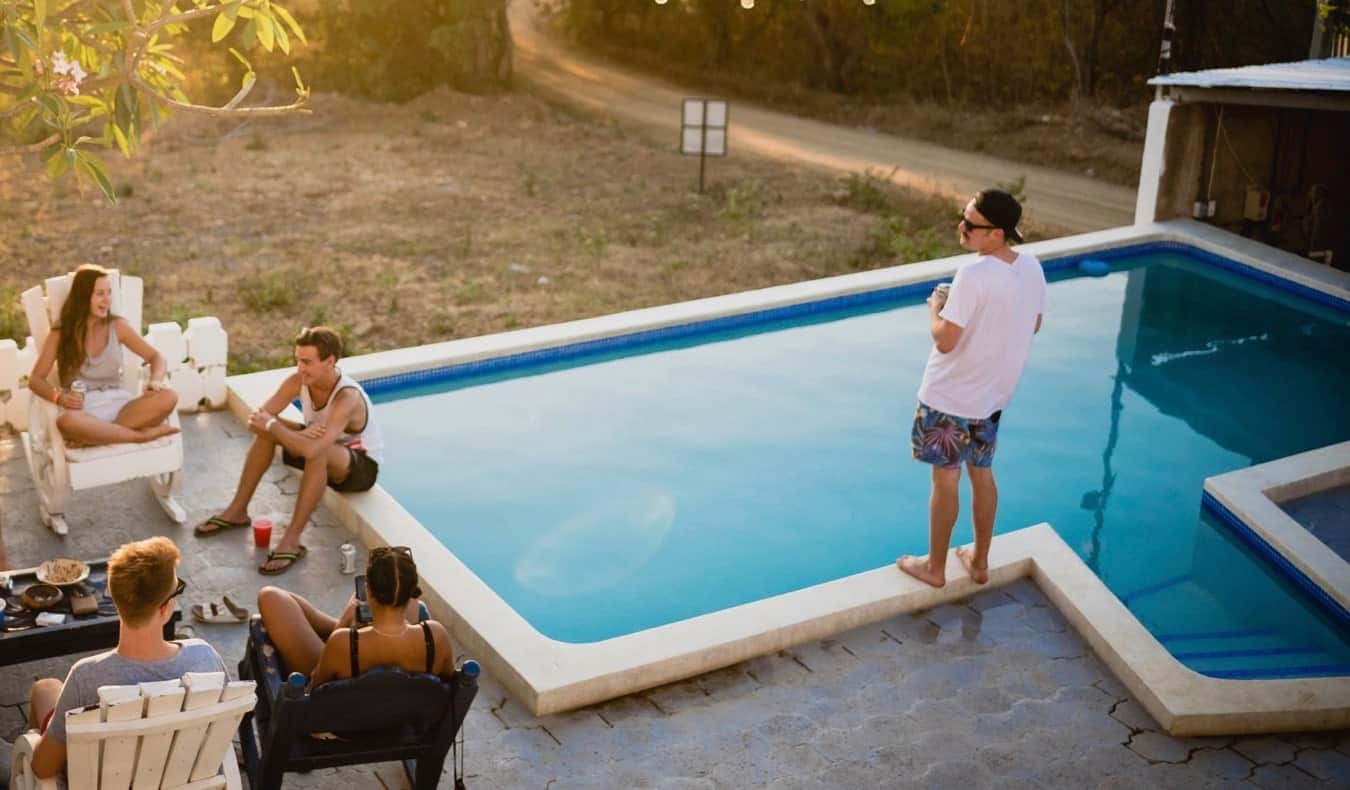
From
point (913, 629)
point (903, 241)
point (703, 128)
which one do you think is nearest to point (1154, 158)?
point (903, 241)

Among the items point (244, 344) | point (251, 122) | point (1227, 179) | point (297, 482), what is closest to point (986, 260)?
point (297, 482)

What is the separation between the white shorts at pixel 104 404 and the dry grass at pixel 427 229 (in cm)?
325

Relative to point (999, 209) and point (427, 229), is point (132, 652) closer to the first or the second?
point (999, 209)

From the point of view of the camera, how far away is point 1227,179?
1283cm

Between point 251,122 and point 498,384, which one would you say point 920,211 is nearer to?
point 498,384

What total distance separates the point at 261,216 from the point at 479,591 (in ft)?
31.1

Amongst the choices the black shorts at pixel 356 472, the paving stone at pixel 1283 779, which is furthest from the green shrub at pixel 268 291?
the paving stone at pixel 1283 779

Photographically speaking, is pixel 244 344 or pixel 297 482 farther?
pixel 244 344

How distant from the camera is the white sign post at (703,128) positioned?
15773 mm

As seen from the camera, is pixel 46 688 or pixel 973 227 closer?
pixel 46 688

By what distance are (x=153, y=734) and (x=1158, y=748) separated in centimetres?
348

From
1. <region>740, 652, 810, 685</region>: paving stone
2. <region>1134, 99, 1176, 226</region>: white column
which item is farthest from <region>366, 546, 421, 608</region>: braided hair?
<region>1134, 99, 1176, 226</region>: white column

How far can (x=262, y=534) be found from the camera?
6113 millimetres

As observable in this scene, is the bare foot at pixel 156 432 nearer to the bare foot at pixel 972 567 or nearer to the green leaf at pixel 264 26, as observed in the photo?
the green leaf at pixel 264 26
